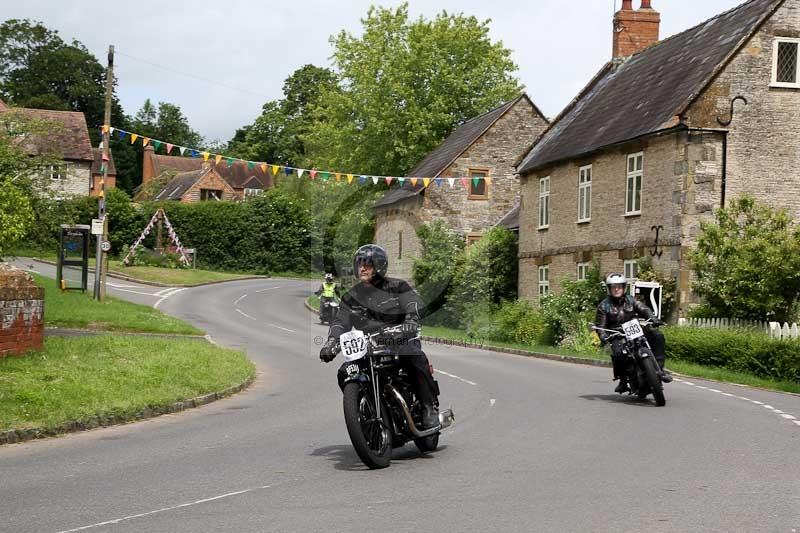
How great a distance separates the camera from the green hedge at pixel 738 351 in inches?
797

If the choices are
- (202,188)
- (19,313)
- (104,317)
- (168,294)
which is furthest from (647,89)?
(202,188)

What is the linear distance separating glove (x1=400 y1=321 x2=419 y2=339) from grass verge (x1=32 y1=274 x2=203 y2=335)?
60.1 feet

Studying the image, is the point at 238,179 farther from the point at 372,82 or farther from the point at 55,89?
the point at 372,82

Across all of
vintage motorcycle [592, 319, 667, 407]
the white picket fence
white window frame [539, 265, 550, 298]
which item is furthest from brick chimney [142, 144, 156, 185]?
vintage motorcycle [592, 319, 667, 407]

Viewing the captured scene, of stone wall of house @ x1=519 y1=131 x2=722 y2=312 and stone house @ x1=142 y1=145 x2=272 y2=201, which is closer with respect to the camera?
stone wall of house @ x1=519 y1=131 x2=722 y2=312

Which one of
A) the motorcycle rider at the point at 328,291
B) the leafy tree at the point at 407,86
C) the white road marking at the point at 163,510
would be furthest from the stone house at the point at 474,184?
the white road marking at the point at 163,510

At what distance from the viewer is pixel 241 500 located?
754 centimetres

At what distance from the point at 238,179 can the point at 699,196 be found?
89.5 m

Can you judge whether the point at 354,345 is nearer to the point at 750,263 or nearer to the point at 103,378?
the point at 103,378

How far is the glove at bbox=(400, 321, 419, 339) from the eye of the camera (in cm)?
931

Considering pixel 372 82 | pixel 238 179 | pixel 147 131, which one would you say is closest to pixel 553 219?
pixel 372 82

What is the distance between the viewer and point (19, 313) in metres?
16.0

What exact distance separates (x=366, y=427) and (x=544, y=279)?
2866 centimetres

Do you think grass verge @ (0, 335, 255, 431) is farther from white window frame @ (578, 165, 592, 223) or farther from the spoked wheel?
white window frame @ (578, 165, 592, 223)
